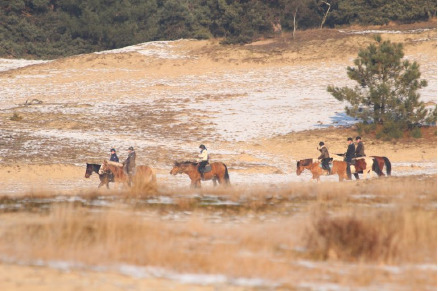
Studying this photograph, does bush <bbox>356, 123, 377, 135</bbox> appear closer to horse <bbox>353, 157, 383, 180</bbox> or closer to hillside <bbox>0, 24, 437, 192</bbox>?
hillside <bbox>0, 24, 437, 192</bbox>

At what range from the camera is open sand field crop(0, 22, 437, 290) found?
11758 millimetres

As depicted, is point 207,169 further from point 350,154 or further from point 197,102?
point 197,102

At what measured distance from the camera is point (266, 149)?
4197cm

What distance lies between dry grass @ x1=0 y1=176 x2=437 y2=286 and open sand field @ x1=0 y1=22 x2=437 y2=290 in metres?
0.04

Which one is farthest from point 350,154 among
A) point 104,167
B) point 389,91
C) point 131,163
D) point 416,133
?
point 389,91

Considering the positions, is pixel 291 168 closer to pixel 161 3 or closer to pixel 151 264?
pixel 151 264

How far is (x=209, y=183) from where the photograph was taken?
105ft

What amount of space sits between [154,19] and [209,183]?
6524 centimetres

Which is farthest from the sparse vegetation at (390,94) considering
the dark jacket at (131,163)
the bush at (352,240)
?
the bush at (352,240)

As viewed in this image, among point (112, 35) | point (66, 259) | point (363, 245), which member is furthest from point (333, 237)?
point (112, 35)

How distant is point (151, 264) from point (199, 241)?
62.9 inches

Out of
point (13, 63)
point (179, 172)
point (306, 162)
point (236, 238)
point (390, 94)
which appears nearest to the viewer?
point (236, 238)

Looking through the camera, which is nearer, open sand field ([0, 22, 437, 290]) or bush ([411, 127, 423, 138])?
open sand field ([0, 22, 437, 290])

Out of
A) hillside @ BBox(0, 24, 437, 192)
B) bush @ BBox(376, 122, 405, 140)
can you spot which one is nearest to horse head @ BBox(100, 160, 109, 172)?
hillside @ BBox(0, 24, 437, 192)
